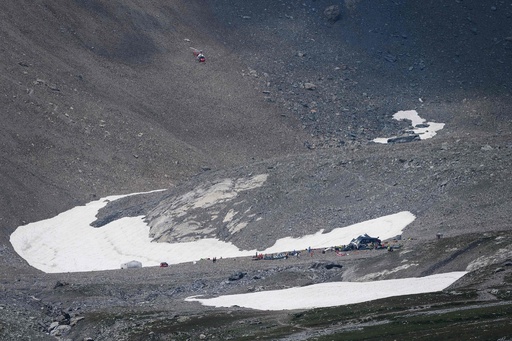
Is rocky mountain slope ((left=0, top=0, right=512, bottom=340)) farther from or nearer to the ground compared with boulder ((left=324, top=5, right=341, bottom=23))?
nearer to the ground

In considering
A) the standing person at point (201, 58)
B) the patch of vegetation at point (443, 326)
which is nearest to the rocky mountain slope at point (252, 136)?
the patch of vegetation at point (443, 326)

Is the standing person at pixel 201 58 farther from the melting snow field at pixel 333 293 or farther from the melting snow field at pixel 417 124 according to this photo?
the melting snow field at pixel 333 293

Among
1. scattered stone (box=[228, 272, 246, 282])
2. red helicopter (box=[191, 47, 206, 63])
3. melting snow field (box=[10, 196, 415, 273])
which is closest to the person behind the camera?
scattered stone (box=[228, 272, 246, 282])

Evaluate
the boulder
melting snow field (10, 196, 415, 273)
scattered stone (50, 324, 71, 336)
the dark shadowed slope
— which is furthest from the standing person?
scattered stone (50, 324, 71, 336)

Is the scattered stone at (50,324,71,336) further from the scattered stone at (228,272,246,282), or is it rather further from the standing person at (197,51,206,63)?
the standing person at (197,51,206,63)

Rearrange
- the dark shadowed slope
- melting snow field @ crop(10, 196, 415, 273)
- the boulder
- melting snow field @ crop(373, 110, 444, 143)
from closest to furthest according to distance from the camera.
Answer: melting snow field @ crop(10, 196, 415, 273) → the dark shadowed slope → melting snow field @ crop(373, 110, 444, 143) → the boulder

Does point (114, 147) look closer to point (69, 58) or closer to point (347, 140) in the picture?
point (69, 58)
